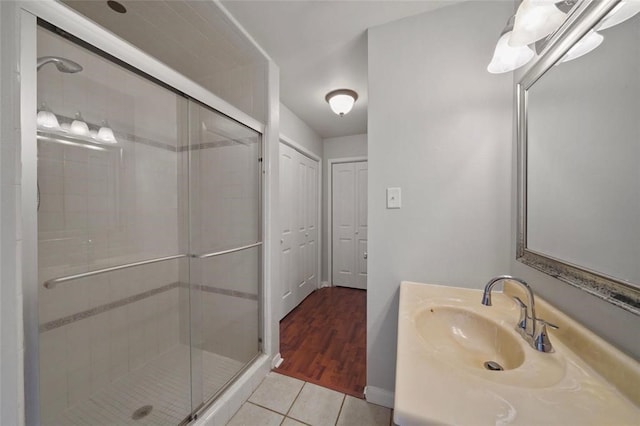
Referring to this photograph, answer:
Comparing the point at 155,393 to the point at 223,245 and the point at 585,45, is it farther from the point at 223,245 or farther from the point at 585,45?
the point at 585,45

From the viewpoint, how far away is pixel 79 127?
1.21m

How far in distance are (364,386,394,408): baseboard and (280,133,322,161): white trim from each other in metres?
2.33

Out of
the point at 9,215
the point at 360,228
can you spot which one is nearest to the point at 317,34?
the point at 9,215

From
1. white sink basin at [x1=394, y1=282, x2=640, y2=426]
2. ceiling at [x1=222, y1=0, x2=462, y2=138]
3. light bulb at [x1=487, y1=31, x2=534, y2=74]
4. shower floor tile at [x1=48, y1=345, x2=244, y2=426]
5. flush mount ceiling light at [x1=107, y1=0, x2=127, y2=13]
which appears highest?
ceiling at [x1=222, y1=0, x2=462, y2=138]

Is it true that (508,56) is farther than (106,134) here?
No

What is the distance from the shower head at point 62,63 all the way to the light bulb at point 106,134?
1.51 ft

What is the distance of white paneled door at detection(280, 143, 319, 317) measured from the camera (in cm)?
261

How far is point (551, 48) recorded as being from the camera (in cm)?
89

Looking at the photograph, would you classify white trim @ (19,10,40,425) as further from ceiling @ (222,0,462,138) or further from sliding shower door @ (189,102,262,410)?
Result: ceiling @ (222,0,462,138)

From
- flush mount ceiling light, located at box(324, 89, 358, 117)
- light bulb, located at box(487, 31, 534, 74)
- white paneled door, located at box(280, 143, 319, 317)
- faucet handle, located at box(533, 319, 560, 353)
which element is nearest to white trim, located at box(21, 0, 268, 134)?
flush mount ceiling light, located at box(324, 89, 358, 117)

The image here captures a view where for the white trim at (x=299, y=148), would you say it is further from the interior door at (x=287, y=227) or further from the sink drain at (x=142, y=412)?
the sink drain at (x=142, y=412)

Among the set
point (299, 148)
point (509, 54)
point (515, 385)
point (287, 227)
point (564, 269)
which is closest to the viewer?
point (515, 385)

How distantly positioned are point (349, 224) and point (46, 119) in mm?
3080

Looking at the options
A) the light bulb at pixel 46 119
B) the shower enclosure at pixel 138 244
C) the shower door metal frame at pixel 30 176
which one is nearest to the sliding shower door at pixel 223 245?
the shower enclosure at pixel 138 244
